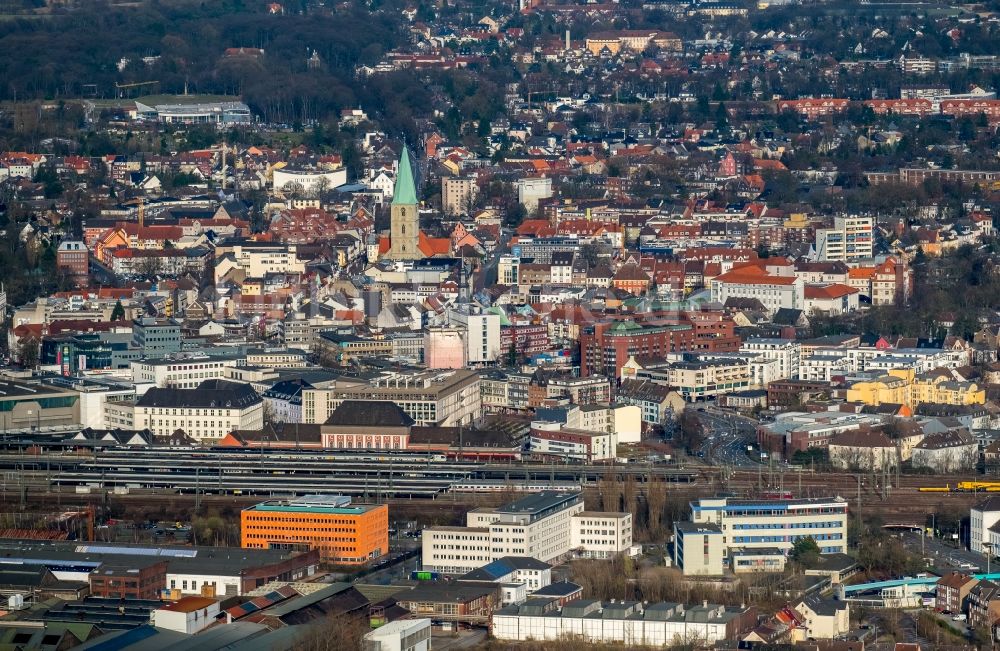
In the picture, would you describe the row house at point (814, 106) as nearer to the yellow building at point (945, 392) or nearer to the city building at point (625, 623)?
the yellow building at point (945, 392)

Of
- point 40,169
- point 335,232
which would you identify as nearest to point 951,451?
point 335,232

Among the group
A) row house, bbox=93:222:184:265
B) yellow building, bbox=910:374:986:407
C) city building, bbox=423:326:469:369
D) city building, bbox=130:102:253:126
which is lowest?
yellow building, bbox=910:374:986:407

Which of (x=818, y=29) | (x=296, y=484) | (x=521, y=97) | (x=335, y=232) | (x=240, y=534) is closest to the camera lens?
(x=240, y=534)

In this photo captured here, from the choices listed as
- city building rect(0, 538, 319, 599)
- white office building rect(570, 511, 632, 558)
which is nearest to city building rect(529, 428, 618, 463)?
white office building rect(570, 511, 632, 558)

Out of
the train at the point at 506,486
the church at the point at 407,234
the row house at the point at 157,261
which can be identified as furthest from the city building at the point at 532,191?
the train at the point at 506,486

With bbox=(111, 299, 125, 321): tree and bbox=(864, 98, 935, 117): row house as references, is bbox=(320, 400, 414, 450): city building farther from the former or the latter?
bbox=(864, 98, 935, 117): row house

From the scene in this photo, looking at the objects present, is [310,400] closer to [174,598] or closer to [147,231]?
[174,598]

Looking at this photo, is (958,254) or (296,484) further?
(958,254)
